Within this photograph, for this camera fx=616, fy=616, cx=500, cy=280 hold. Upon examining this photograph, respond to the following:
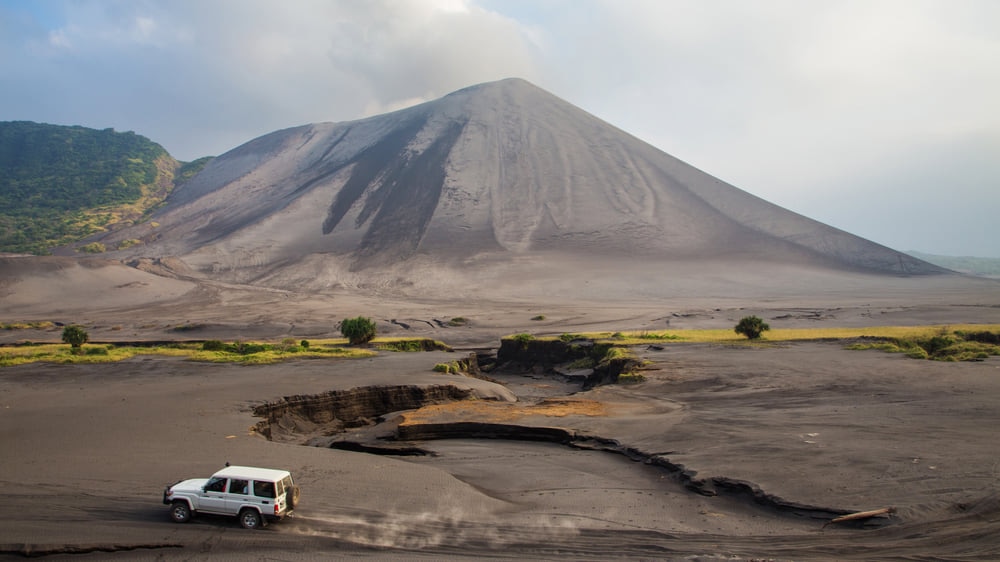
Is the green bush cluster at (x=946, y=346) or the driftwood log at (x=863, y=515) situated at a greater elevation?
the green bush cluster at (x=946, y=346)

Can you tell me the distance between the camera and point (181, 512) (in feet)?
33.5

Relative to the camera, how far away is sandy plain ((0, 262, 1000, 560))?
9.48 metres

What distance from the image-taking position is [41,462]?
13375mm

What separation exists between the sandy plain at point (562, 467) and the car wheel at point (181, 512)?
149 mm

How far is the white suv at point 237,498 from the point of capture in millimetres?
10086

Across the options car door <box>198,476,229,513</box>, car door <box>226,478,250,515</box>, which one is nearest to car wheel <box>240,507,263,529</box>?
car door <box>226,478,250,515</box>

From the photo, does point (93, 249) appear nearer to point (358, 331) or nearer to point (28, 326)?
point (28, 326)

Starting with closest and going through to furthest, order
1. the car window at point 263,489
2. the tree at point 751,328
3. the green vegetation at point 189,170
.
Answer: the car window at point 263,489
the tree at point 751,328
the green vegetation at point 189,170

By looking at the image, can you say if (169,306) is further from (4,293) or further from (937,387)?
(937,387)

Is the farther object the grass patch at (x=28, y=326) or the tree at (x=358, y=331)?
the grass patch at (x=28, y=326)

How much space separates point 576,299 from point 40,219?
130624mm

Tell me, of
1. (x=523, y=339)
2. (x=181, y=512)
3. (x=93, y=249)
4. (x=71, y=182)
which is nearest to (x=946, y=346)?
(x=523, y=339)

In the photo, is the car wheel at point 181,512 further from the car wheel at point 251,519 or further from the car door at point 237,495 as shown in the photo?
the car wheel at point 251,519

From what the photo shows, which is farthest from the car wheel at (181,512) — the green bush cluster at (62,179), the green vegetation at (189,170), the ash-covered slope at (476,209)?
the green vegetation at (189,170)
